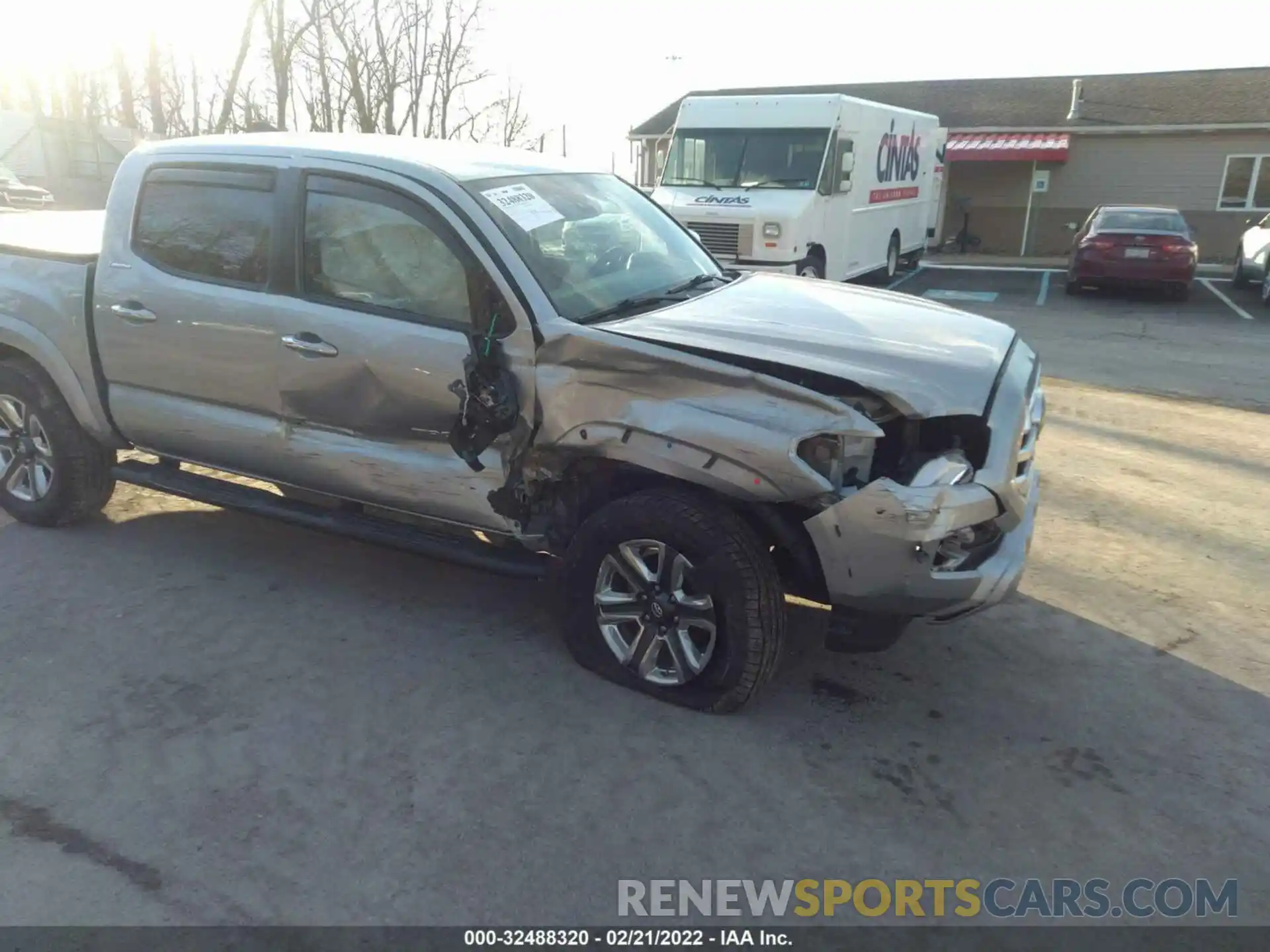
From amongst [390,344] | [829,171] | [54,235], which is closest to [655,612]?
[390,344]

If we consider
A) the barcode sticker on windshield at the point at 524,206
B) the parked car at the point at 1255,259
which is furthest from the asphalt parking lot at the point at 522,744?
the parked car at the point at 1255,259

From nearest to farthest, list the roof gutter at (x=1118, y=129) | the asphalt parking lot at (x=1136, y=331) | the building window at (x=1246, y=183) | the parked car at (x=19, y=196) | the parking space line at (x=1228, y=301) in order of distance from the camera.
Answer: the asphalt parking lot at (x=1136, y=331) < the parking space line at (x=1228, y=301) < the roof gutter at (x=1118, y=129) < the building window at (x=1246, y=183) < the parked car at (x=19, y=196)

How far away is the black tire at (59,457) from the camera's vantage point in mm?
4996

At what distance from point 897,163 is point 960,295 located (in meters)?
2.87

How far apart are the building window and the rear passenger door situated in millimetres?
28607

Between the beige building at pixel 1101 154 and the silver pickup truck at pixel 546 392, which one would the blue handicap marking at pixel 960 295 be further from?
the silver pickup truck at pixel 546 392

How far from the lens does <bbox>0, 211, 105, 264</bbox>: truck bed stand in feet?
15.8

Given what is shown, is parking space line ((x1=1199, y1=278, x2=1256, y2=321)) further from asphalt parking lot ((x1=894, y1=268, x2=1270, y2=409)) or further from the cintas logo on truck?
the cintas logo on truck

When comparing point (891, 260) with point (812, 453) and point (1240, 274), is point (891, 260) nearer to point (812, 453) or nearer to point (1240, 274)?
point (1240, 274)

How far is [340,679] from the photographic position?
385cm

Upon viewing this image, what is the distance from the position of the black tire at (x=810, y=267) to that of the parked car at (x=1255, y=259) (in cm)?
834

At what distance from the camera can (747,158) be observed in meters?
13.5

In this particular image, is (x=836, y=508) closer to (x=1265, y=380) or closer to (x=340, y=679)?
(x=340, y=679)

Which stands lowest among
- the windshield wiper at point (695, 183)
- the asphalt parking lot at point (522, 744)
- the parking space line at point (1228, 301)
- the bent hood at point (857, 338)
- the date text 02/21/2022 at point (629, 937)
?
the date text 02/21/2022 at point (629, 937)
